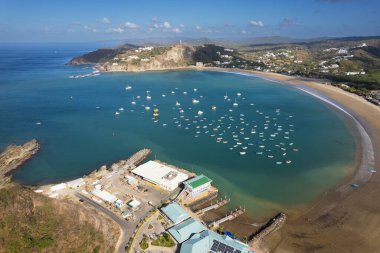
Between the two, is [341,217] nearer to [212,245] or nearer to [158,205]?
[212,245]

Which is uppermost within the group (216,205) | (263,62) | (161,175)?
(263,62)

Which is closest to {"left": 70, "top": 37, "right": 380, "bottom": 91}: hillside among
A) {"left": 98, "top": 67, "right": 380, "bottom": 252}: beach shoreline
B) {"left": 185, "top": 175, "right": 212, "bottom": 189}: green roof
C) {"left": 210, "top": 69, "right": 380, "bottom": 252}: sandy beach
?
{"left": 98, "top": 67, "right": 380, "bottom": 252}: beach shoreline

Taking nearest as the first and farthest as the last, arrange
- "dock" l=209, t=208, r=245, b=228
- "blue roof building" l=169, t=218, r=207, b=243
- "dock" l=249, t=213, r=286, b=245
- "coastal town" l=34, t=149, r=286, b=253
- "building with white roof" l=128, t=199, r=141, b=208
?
"coastal town" l=34, t=149, r=286, b=253 < "blue roof building" l=169, t=218, r=207, b=243 < "dock" l=249, t=213, r=286, b=245 < "dock" l=209, t=208, r=245, b=228 < "building with white roof" l=128, t=199, r=141, b=208

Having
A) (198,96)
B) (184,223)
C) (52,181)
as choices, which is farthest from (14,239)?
(198,96)

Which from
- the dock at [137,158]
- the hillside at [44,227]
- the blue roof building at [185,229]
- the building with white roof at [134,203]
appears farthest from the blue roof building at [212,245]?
the dock at [137,158]

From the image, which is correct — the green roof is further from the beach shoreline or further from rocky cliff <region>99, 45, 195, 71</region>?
A: rocky cliff <region>99, 45, 195, 71</region>

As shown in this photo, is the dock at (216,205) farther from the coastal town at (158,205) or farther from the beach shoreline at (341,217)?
the beach shoreline at (341,217)

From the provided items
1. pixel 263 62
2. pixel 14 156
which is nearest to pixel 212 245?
pixel 14 156
